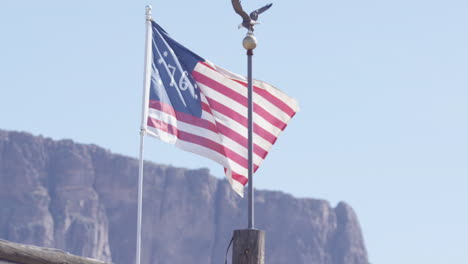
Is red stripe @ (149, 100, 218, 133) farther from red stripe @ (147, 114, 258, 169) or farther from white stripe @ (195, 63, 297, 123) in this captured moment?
white stripe @ (195, 63, 297, 123)

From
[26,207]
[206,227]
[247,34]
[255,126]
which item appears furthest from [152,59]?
[206,227]

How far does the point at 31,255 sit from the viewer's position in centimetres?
1100

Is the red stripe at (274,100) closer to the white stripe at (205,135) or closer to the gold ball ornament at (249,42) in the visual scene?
the white stripe at (205,135)

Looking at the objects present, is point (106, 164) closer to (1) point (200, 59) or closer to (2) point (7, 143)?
(2) point (7, 143)

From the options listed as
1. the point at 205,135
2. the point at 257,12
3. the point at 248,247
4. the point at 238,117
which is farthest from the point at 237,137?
the point at 248,247

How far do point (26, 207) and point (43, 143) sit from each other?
47.5ft

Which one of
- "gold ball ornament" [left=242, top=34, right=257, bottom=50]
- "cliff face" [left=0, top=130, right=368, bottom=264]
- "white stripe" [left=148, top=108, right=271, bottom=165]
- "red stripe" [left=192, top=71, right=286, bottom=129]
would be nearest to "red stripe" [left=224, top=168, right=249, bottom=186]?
"white stripe" [left=148, top=108, right=271, bottom=165]

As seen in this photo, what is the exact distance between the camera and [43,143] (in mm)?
184875

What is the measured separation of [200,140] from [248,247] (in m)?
4.47

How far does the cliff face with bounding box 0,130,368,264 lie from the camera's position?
178 metres

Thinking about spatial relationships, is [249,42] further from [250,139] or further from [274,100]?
[274,100]

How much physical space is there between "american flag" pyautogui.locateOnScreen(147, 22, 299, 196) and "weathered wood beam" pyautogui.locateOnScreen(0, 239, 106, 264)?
17.1 ft

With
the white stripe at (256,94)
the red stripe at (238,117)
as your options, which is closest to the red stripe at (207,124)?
the red stripe at (238,117)

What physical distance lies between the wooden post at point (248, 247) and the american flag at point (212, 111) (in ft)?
12.9
